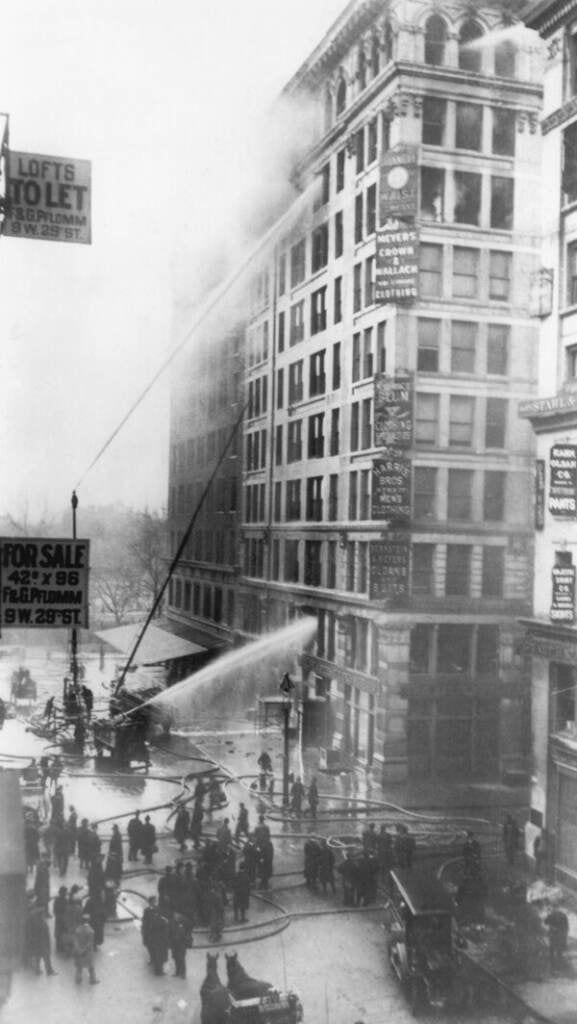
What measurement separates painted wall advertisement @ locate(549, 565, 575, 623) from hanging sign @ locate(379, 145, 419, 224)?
648 inches

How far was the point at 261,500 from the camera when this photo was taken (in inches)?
1748

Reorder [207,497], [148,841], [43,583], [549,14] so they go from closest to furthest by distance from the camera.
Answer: [43,583]
[148,841]
[549,14]
[207,497]

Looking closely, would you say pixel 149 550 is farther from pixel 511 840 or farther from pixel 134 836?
pixel 511 840

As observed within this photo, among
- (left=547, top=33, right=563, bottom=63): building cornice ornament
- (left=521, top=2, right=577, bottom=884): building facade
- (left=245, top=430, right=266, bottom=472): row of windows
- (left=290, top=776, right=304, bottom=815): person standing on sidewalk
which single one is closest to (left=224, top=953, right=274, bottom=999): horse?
(left=521, top=2, right=577, bottom=884): building facade

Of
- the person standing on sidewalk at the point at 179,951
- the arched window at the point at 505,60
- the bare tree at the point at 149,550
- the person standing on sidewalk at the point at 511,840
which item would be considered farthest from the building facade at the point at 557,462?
the bare tree at the point at 149,550

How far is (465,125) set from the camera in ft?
115

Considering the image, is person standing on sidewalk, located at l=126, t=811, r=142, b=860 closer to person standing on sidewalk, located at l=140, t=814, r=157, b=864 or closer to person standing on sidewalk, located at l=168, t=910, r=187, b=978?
person standing on sidewalk, located at l=140, t=814, r=157, b=864

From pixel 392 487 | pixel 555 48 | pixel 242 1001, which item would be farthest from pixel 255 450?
pixel 242 1001

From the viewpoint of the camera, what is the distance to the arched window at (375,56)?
115 ft

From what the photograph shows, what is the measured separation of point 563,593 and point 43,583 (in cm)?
1509

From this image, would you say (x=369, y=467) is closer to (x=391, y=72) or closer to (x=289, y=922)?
(x=391, y=72)

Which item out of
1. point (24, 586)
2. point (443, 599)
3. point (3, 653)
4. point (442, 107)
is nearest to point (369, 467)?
point (443, 599)

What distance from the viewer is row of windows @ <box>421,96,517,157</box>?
34625 millimetres

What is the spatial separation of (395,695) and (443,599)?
13.2 ft
